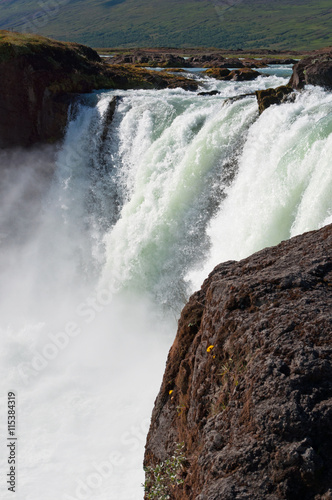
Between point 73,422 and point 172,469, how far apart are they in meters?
6.25

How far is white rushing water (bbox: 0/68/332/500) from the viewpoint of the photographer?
424 inches

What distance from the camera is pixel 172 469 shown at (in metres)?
5.76

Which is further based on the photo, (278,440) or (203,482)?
(203,482)

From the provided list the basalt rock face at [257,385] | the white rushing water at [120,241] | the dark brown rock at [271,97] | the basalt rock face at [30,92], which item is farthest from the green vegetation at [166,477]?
the basalt rock face at [30,92]

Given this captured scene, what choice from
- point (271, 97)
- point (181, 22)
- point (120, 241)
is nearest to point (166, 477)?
point (120, 241)

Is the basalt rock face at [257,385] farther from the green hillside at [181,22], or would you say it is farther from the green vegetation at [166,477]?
the green hillside at [181,22]

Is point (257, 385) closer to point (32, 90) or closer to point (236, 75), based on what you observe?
point (32, 90)

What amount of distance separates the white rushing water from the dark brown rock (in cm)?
45

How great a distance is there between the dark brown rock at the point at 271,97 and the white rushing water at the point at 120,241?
45 centimetres

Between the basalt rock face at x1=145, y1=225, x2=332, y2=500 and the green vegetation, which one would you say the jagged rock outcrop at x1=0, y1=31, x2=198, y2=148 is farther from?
the green vegetation

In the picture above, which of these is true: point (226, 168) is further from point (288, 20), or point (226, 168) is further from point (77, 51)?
point (288, 20)

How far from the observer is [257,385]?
4.63m

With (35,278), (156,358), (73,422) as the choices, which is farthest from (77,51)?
(73,422)

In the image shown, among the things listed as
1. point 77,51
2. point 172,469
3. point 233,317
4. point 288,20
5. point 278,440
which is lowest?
point 278,440
